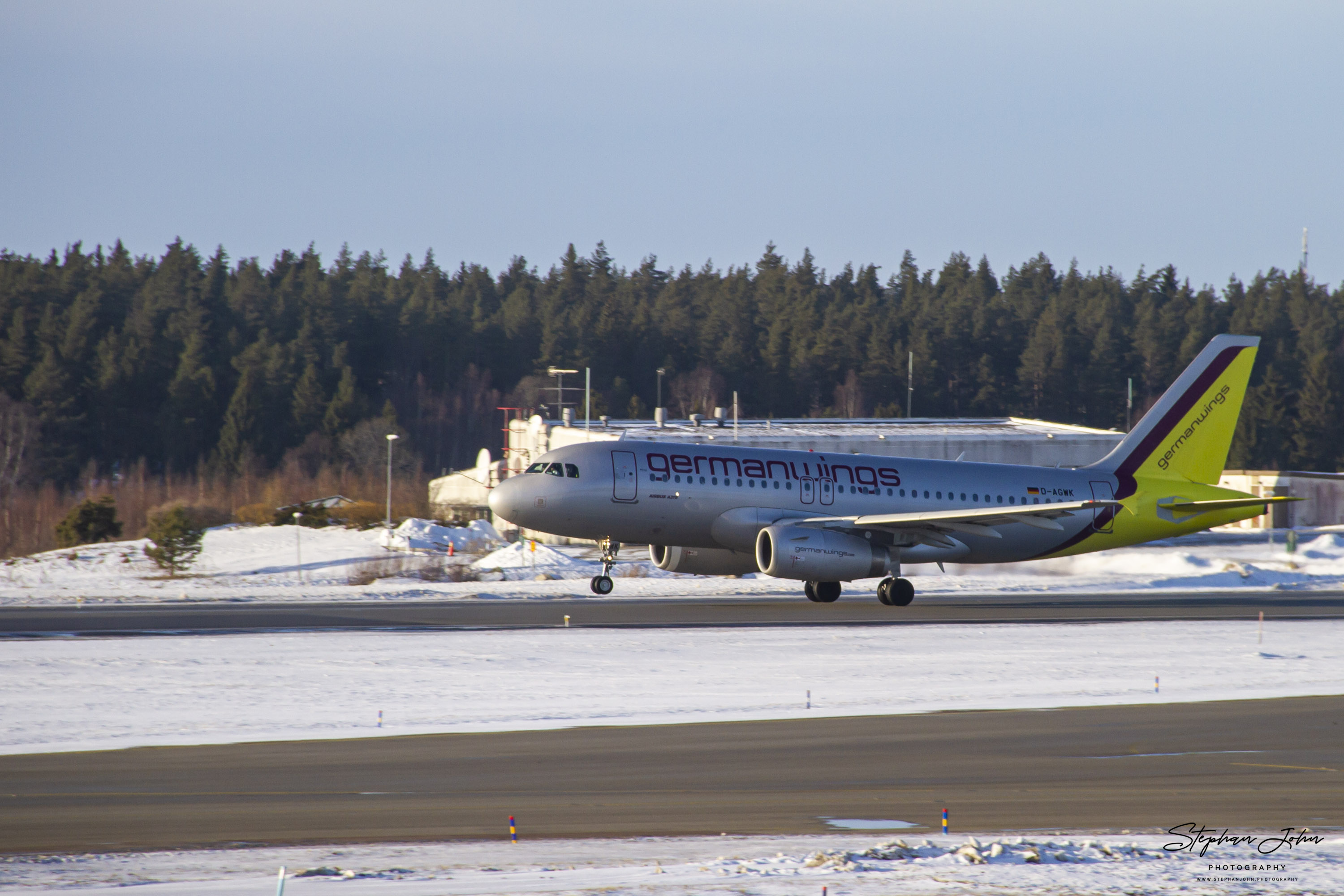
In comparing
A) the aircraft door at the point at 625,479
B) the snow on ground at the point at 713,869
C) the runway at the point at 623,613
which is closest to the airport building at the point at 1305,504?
the runway at the point at 623,613

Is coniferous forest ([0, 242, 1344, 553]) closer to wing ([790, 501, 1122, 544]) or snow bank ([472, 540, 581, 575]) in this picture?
snow bank ([472, 540, 581, 575])

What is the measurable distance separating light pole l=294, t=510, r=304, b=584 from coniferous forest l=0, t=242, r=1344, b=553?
19639 mm

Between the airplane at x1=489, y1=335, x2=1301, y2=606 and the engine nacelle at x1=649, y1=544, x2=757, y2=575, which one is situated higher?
the airplane at x1=489, y1=335, x2=1301, y2=606

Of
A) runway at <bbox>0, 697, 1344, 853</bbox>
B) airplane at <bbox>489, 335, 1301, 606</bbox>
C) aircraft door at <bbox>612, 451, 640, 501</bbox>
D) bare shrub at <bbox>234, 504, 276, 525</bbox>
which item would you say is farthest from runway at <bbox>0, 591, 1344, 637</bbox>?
bare shrub at <bbox>234, 504, 276, 525</bbox>

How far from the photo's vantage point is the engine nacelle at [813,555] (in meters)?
32.3

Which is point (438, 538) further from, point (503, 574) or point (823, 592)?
point (823, 592)

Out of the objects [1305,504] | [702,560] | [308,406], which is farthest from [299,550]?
[308,406]

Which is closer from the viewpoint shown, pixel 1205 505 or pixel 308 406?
pixel 1205 505

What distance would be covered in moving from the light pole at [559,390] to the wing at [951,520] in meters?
40.5

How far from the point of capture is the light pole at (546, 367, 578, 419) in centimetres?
8181

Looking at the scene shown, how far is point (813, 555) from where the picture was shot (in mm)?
32438

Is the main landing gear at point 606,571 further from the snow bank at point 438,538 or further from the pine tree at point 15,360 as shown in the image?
the pine tree at point 15,360

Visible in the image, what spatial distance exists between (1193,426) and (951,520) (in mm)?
10928

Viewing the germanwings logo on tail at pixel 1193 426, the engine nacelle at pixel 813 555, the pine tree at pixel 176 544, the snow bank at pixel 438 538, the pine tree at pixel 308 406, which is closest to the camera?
the engine nacelle at pixel 813 555
